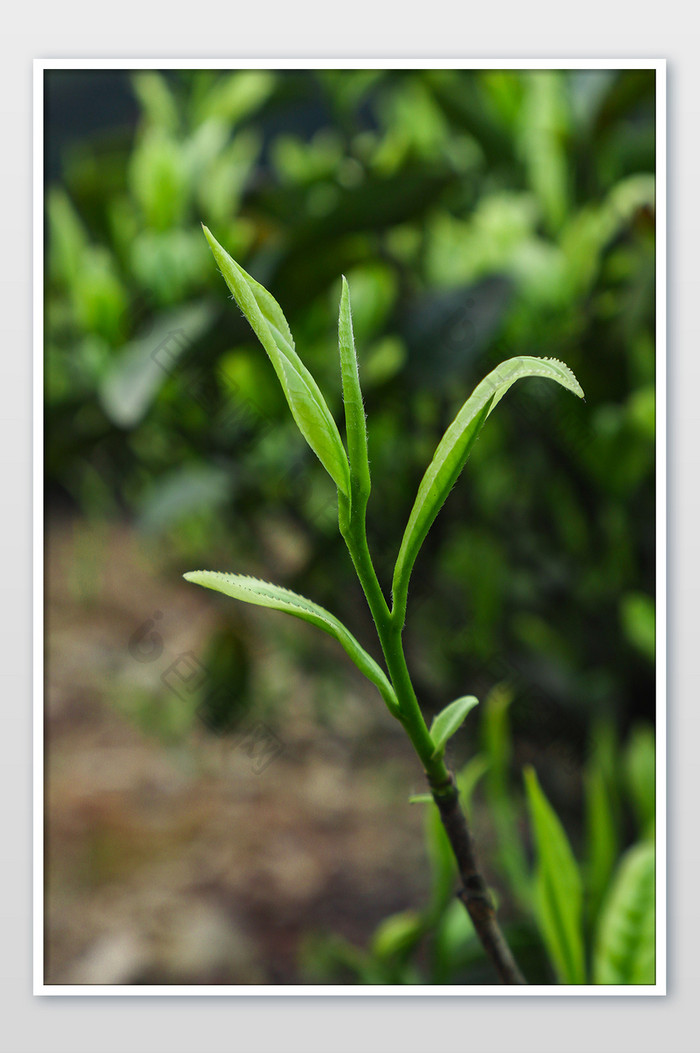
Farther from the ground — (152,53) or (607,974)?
(152,53)

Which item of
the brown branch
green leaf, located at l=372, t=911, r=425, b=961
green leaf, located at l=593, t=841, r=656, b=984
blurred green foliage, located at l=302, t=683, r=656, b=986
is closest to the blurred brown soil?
blurred green foliage, located at l=302, t=683, r=656, b=986

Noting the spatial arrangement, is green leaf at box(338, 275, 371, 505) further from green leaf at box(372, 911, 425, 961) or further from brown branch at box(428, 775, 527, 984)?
green leaf at box(372, 911, 425, 961)

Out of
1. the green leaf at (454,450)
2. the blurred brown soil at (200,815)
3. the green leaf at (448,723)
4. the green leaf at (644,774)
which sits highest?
the green leaf at (454,450)

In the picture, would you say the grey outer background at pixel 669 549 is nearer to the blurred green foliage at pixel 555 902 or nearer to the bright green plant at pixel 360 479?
the blurred green foliage at pixel 555 902

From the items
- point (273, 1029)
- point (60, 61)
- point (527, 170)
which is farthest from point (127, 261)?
point (273, 1029)

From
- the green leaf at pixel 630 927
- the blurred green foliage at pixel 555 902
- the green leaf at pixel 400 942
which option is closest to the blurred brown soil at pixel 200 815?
the blurred green foliage at pixel 555 902

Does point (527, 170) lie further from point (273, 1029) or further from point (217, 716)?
point (273, 1029)
